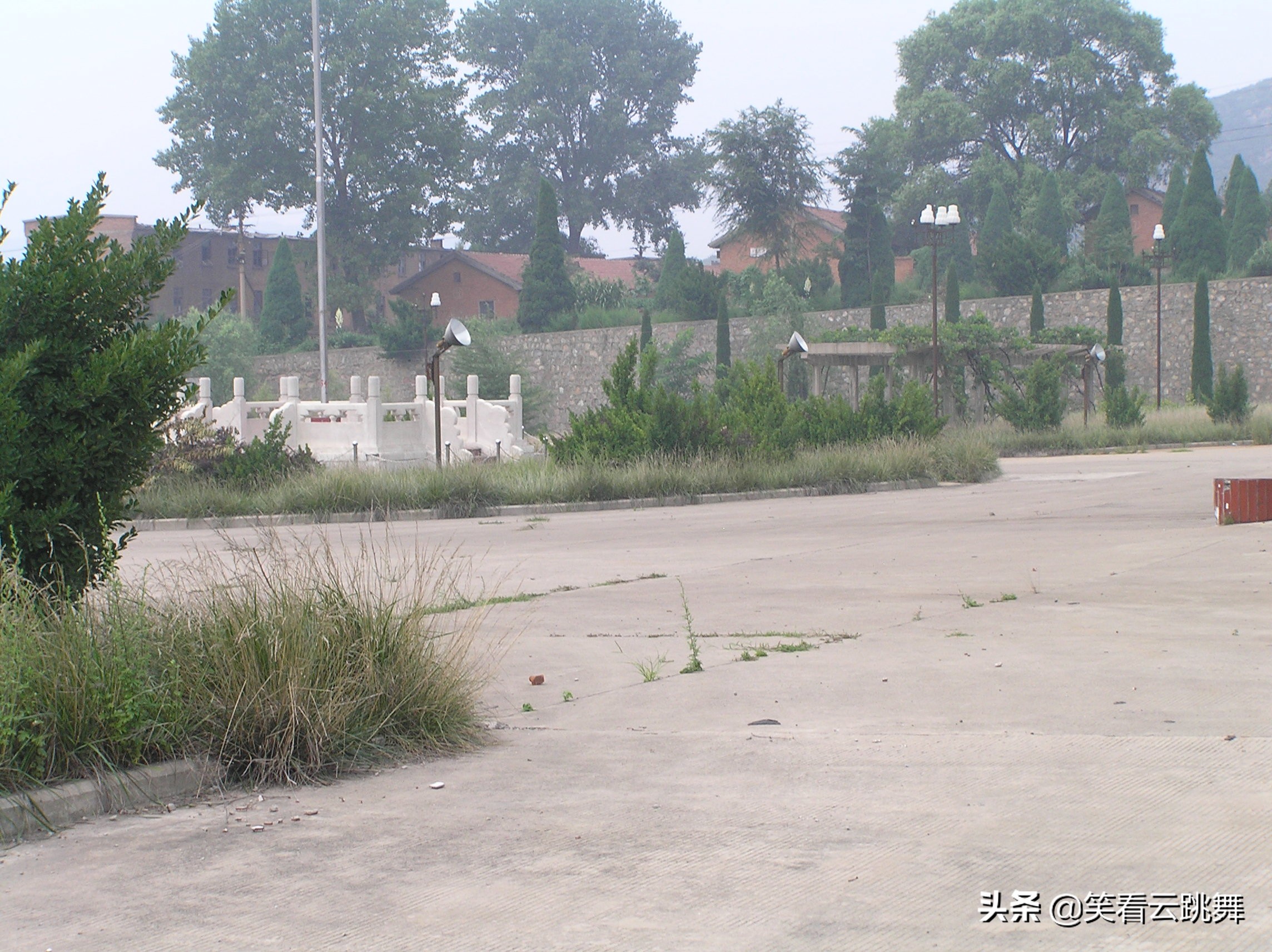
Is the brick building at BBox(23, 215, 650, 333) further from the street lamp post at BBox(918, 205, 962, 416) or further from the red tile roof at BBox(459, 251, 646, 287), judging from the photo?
the street lamp post at BBox(918, 205, 962, 416)

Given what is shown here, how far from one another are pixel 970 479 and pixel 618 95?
70001 mm

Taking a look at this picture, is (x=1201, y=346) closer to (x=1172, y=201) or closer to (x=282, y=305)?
(x=1172, y=201)

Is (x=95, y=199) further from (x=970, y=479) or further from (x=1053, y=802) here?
(x=970, y=479)

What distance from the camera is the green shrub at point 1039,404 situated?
126ft

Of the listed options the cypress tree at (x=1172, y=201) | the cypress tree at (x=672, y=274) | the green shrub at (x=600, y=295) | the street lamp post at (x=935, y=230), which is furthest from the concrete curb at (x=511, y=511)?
the green shrub at (x=600, y=295)

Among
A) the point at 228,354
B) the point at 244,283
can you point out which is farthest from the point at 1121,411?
the point at 244,283

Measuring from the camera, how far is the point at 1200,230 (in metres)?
55.8

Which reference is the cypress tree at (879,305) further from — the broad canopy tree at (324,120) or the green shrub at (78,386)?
the green shrub at (78,386)

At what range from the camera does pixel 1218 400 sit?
4041cm

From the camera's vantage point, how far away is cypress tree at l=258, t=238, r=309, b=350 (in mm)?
77188

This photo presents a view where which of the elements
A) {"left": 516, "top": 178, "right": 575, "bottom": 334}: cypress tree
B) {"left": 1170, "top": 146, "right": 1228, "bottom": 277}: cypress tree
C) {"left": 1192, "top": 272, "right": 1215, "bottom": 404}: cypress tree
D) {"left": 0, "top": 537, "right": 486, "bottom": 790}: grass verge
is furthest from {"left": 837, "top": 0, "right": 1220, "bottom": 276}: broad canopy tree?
{"left": 0, "top": 537, "right": 486, "bottom": 790}: grass verge

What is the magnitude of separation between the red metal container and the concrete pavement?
5.52 meters

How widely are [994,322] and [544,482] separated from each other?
36.0m

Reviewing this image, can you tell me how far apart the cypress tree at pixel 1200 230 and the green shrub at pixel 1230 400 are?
53.5ft
